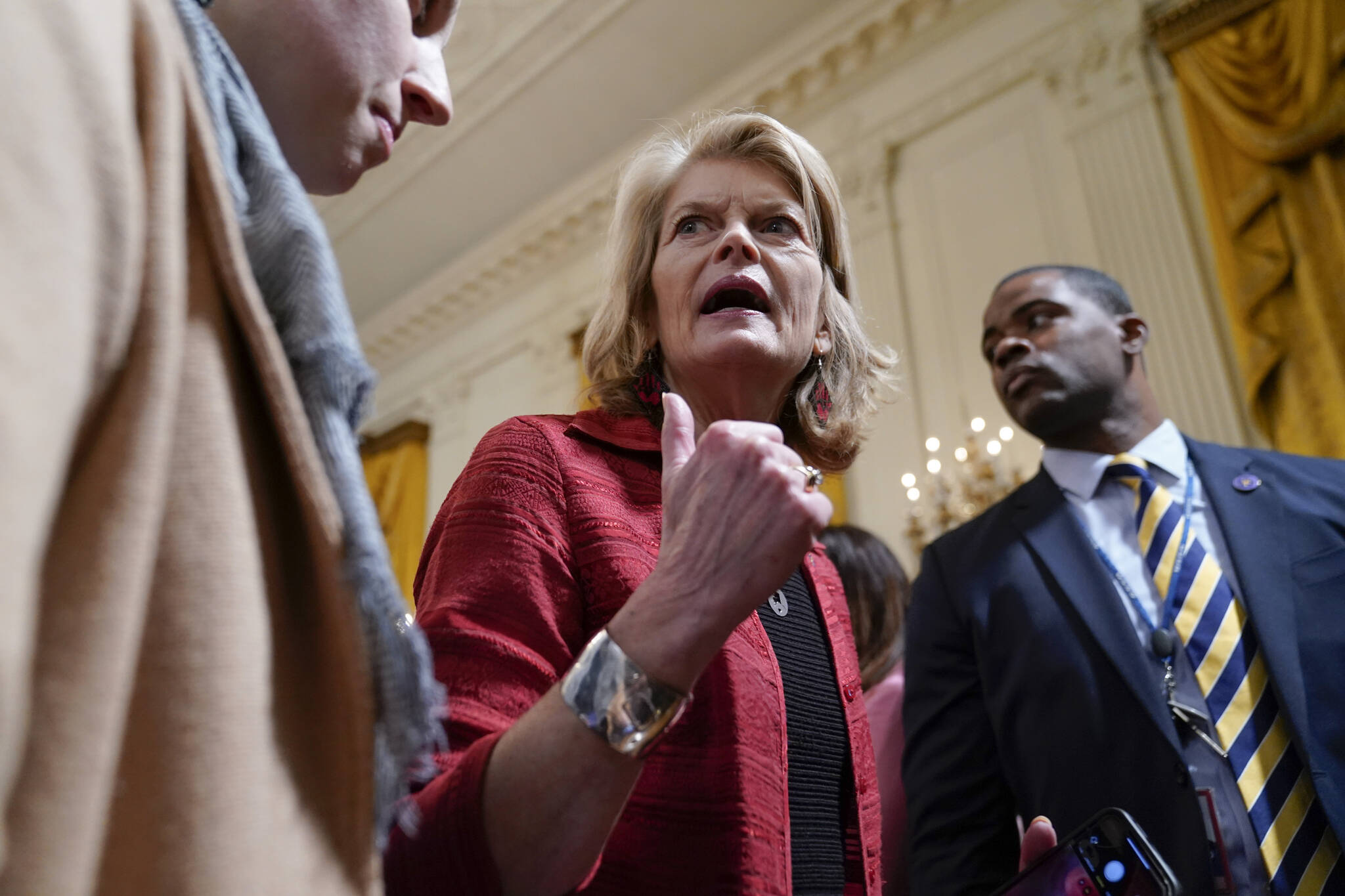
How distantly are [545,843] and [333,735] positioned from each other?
29 cm

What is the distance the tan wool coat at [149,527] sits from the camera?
0.43 m

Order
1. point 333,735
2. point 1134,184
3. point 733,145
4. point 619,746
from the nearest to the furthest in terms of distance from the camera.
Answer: point 333,735 → point 619,746 → point 733,145 → point 1134,184

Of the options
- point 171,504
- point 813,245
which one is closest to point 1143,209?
point 813,245

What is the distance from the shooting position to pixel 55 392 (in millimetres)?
430

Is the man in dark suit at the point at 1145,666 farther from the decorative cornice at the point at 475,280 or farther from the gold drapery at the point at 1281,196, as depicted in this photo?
the decorative cornice at the point at 475,280

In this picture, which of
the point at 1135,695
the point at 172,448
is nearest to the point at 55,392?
the point at 172,448

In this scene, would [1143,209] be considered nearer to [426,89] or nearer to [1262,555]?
[1262,555]

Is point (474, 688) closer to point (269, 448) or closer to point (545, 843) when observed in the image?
point (545, 843)

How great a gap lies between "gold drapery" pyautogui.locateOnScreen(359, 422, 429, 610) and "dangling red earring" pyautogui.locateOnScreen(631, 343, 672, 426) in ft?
24.9

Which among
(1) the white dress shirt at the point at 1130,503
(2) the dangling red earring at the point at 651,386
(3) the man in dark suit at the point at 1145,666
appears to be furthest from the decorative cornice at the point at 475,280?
(2) the dangling red earring at the point at 651,386

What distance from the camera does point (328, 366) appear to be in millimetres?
616

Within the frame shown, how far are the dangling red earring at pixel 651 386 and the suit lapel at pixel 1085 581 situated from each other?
110 centimetres

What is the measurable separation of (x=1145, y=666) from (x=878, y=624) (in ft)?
2.53

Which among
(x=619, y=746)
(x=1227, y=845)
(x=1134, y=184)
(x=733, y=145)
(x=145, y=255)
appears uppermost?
(x=1134, y=184)
